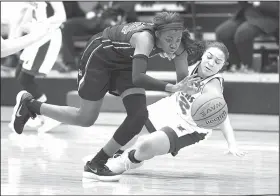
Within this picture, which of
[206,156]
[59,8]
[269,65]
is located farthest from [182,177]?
[269,65]

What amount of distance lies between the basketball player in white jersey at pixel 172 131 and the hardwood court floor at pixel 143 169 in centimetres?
13

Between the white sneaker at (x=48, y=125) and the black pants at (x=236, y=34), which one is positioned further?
the black pants at (x=236, y=34)

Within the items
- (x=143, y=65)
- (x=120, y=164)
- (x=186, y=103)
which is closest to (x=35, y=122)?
(x=120, y=164)

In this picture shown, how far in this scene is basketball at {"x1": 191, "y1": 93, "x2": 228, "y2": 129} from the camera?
3.31 metres

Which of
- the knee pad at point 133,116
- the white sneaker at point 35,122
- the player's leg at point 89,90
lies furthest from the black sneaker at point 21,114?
the white sneaker at point 35,122

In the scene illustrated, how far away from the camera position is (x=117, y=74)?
145 inches

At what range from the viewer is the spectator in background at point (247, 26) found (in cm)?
547

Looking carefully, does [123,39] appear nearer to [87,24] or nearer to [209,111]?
[209,111]

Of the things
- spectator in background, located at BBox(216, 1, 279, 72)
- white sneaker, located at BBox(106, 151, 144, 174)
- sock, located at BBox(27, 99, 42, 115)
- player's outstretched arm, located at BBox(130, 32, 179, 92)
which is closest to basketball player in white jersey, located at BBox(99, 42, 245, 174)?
white sneaker, located at BBox(106, 151, 144, 174)

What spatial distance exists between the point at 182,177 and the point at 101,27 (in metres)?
2.28

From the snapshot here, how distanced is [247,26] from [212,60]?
240 centimetres

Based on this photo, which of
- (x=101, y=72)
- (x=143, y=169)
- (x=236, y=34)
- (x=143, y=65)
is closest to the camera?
(x=143, y=65)

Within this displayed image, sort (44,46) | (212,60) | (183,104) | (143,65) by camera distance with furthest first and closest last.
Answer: (44,46) < (183,104) < (212,60) < (143,65)

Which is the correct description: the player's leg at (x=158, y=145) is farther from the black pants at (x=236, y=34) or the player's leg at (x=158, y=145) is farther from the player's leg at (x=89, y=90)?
the black pants at (x=236, y=34)
